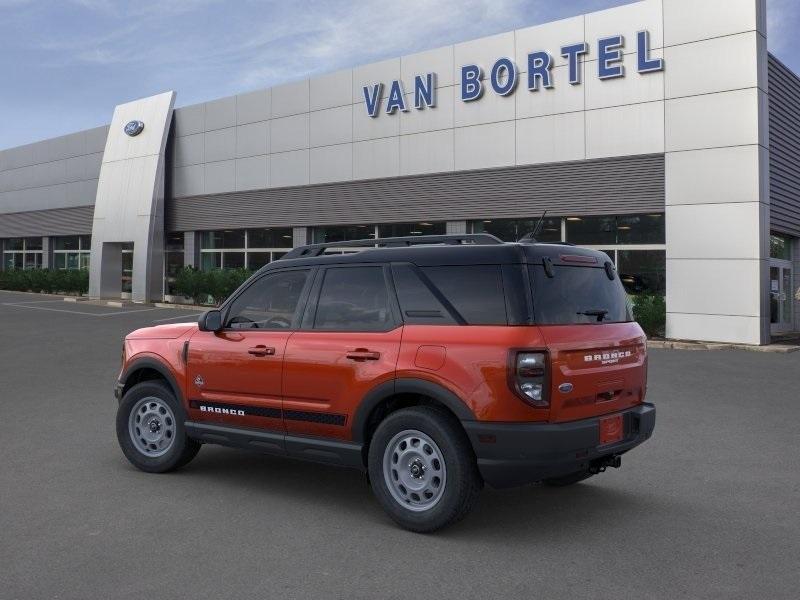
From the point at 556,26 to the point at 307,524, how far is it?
18495 millimetres

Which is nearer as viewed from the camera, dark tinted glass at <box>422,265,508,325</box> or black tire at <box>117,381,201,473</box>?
dark tinted glass at <box>422,265,508,325</box>

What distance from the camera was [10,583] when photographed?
3.89 m

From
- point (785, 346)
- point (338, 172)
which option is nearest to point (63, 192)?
point (338, 172)

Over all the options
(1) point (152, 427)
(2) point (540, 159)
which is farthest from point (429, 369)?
(2) point (540, 159)

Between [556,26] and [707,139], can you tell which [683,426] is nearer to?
[707,139]

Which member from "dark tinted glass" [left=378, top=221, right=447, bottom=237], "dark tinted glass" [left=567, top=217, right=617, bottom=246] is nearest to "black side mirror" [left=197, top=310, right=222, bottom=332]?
"dark tinted glass" [left=567, top=217, right=617, bottom=246]

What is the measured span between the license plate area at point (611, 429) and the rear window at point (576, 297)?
0.63 m

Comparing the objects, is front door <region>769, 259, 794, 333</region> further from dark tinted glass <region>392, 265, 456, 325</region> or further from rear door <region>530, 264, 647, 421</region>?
dark tinted glass <region>392, 265, 456, 325</region>

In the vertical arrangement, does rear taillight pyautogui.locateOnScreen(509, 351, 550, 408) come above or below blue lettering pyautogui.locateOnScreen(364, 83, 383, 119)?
below

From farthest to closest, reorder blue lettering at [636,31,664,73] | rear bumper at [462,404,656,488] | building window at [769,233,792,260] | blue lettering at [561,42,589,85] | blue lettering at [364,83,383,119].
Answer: blue lettering at [364,83,383,119], blue lettering at [561,42,589,85], building window at [769,233,792,260], blue lettering at [636,31,664,73], rear bumper at [462,404,656,488]

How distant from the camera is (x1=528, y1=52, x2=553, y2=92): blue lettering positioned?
2039 centimetres

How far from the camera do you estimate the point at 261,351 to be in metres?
5.57

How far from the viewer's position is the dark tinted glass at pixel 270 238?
28.3 meters

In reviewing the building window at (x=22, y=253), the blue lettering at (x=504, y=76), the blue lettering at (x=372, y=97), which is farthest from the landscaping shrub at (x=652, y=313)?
the building window at (x=22, y=253)
